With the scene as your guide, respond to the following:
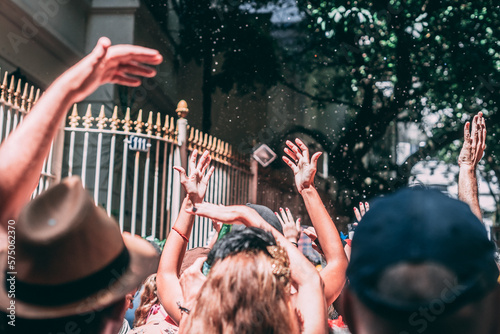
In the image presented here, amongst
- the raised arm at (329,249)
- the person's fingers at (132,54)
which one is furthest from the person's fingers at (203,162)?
the person's fingers at (132,54)

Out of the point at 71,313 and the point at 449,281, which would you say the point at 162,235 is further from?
the point at 449,281

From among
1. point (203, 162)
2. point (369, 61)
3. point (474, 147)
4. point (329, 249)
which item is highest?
point (369, 61)

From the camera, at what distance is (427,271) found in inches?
41.4

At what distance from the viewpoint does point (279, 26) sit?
10.6 meters

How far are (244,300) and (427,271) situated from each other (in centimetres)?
61

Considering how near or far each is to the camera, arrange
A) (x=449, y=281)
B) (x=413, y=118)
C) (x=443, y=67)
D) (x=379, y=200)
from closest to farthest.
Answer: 1. (x=449, y=281)
2. (x=379, y=200)
3. (x=443, y=67)
4. (x=413, y=118)

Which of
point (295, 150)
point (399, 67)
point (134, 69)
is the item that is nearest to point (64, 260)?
point (134, 69)

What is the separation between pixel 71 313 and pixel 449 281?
872mm

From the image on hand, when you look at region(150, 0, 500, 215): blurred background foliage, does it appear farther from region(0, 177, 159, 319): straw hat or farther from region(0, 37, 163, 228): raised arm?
region(0, 177, 159, 319): straw hat

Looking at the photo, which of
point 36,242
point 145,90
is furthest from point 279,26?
point 36,242

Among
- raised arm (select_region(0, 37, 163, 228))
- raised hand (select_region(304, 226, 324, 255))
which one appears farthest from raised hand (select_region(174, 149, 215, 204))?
raised arm (select_region(0, 37, 163, 228))

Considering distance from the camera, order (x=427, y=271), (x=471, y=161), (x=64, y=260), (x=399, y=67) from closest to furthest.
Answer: (x=427, y=271), (x=64, y=260), (x=471, y=161), (x=399, y=67)

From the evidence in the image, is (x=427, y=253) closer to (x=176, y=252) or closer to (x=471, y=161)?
(x=176, y=252)

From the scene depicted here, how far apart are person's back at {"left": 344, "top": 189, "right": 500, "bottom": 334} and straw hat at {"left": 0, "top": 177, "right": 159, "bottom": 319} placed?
0.66 metres
